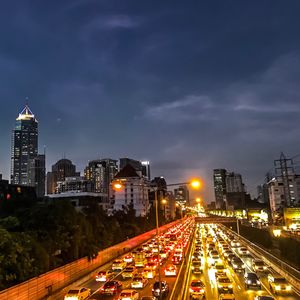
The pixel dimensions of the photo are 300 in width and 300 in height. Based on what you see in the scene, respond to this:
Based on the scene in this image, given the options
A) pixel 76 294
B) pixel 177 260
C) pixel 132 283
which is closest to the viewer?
pixel 76 294

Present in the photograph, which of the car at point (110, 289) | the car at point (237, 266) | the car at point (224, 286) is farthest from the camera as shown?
the car at point (237, 266)

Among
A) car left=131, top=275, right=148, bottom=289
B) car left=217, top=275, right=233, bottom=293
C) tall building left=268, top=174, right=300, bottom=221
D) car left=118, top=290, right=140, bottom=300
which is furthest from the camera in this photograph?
tall building left=268, top=174, right=300, bottom=221

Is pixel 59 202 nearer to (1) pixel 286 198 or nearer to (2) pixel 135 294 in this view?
(2) pixel 135 294

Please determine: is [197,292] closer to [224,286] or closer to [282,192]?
[224,286]

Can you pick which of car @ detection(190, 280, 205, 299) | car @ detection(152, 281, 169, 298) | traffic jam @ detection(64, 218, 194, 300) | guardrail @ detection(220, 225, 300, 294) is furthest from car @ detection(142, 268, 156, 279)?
guardrail @ detection(220, 225, 300, 294)

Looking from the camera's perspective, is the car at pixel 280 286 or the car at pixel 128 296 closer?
the car at pixel 128 296

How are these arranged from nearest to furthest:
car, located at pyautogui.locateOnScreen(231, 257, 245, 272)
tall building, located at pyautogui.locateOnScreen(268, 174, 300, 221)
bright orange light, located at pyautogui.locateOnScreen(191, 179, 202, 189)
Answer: bright orange light, located at pyautogui.locateOnScreen(191, 179, 202, 189) < car, located at pyautogui.locateOnScreen(231, 257, 245, 272) < tall building, located at pyautogui.locateOnScreen(268, 174, 300, 221)

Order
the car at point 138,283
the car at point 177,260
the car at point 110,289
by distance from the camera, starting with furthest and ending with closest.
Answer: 1. the car at point 177,260
2. the car at point 138,283
3. the car at point 110,289

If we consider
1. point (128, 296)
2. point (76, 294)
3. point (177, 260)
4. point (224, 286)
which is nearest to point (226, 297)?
point (224, 286)

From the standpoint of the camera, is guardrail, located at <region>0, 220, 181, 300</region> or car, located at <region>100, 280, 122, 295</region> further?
car, located at <region>100, 280, 122, 295</region>

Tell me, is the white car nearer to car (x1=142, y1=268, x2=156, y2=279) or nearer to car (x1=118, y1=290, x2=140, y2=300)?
car (x1=118, y1=290, x2=140, y2=300)

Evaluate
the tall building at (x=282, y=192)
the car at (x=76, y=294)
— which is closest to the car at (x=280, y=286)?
the car at (x=76, y=294)

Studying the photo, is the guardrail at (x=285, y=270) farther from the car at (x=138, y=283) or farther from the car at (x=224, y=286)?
the car at (x=138, y=283)

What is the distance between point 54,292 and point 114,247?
30.6 meters
